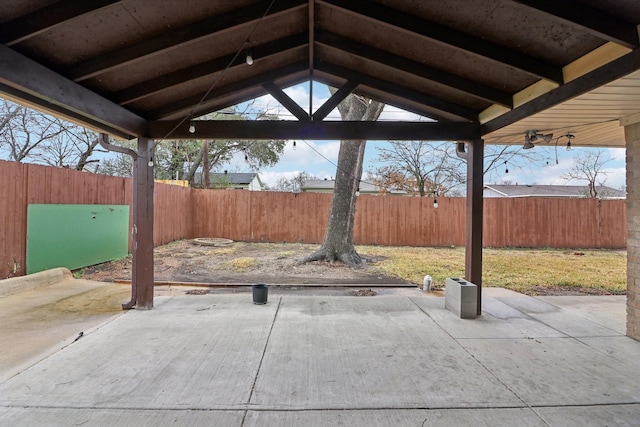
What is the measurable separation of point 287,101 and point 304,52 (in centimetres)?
61

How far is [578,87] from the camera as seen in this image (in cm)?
281

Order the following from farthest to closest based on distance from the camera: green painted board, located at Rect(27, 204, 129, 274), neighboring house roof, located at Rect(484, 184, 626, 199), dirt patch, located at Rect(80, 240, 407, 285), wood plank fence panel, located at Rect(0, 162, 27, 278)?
1. neighboring house roof, located at Rect(484, 184, 626, 199)
2. dirt patch, located at Rect(80, 240, 407, 285)
3. green painted board, located at Rect(27, 204, 129, 274)
4. wood plank fence panel, located at Rect(0, 162, 27, 278)

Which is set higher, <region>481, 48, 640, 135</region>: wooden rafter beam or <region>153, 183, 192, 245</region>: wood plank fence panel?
<region>481, 48, 640, 135</region>: wooden rafter beam

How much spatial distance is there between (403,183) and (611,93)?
1566cm

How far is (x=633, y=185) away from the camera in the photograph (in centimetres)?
362

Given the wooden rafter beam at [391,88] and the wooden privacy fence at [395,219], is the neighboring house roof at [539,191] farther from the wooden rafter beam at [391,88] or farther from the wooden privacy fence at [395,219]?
the wooden rafter beam at [391,88]

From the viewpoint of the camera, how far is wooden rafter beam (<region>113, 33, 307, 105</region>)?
3580mm

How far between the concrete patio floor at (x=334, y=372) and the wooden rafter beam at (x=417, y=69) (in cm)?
263

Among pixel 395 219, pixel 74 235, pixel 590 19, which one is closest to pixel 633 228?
pixel 590 19

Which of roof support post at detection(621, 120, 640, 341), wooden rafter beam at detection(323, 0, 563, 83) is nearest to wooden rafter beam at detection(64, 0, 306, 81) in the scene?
wooden rafter beam at detection(323, 0, 563, 83)

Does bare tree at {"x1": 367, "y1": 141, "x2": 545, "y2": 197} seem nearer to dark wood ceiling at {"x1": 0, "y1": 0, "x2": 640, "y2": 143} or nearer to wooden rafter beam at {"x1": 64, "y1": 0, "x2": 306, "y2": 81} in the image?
dark wood ceiling at {"x1": 0, "y1": 0, "x2": 640, "y2": 143}

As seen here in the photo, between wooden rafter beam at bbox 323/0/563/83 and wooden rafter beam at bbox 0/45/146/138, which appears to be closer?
wooden rafter beam at bbox 0/45/146/138

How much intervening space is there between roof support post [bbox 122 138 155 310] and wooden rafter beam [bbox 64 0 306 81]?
4.58 feet

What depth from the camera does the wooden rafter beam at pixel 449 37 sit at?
289cm
